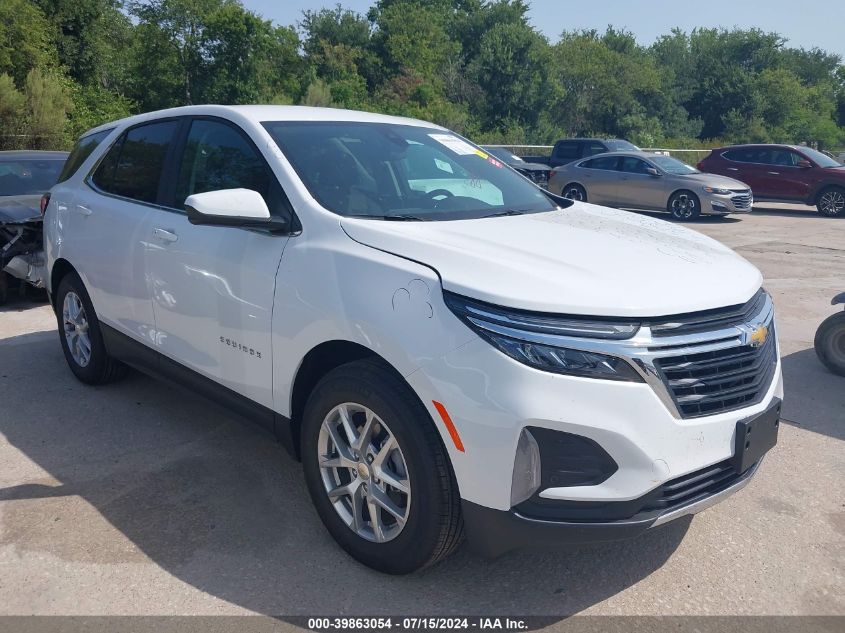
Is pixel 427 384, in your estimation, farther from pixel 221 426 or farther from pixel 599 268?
pixel 221 426

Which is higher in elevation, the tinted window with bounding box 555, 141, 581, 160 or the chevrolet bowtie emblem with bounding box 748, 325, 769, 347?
the chevrolet bowtie emblem with bounding box 748, 325, 769, 347

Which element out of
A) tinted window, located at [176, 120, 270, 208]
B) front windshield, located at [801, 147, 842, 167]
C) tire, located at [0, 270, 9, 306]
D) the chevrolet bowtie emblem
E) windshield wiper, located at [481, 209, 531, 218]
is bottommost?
tire, located at [0, 270, 9, 306]

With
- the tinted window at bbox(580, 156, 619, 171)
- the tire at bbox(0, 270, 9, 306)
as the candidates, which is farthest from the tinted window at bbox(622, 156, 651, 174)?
the tire at bbox(0, 270, 9, 306)

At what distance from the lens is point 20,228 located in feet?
24.4

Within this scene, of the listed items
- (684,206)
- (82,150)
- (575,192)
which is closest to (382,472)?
(82,150)

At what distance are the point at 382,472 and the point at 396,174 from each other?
1.53m

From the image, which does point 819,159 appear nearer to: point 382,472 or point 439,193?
point 439,193

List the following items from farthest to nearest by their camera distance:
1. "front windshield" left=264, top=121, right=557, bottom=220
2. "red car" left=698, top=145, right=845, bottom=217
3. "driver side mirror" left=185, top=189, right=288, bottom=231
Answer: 1. "red car" left=698, top=145, right=845, bottom=217
2. "front windshield" left=264, top=121, right=557, bottom=220
3. "driver side mirror" left=185, top=189, right=288, bottom=231

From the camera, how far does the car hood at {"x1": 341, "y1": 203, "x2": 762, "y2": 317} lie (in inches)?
101

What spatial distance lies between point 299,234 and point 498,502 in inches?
55.3

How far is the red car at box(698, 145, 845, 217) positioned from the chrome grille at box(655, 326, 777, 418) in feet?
54.9

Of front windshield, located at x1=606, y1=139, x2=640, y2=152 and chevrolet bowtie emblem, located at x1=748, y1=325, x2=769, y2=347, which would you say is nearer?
chevrolet bowtie emblem, located at x1=748, y1=325, x2=769, y2=347

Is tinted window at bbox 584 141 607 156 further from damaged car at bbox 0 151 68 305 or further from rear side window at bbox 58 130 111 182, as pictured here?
rear side window at bbox 58 130 111 182

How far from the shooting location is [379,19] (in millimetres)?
46938
